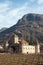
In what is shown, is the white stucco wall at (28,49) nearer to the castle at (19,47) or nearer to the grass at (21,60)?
the castle at (19,47)

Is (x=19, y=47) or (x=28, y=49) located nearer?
(x=19, y=47)

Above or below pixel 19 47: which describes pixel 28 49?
below

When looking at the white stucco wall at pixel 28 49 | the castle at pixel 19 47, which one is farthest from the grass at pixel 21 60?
the white stucco wall at pixel 28 49

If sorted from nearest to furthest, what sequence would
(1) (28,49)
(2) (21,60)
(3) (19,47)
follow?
(2) (21,60) < (3) (19,47) < (1) (28,49)

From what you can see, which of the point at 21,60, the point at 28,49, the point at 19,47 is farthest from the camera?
the point at 28,49

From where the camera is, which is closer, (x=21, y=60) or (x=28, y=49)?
(x=21, y=60)

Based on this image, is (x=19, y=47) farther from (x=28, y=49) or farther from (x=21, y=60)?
(x=21, y=60)

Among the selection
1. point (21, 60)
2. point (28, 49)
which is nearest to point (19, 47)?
point (28, 49)

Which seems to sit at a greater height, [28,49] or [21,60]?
[28,49]

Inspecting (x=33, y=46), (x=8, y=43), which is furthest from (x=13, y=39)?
(x=33, y=46)

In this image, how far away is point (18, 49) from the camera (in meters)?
96.6

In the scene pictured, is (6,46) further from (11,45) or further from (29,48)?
(29,48)

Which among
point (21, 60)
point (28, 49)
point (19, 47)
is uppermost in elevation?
point (19, 47)

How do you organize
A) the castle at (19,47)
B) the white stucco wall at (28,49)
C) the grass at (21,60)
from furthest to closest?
the white stucco wall at (28,49), the castle at (19,47), the grass at (21,60)
